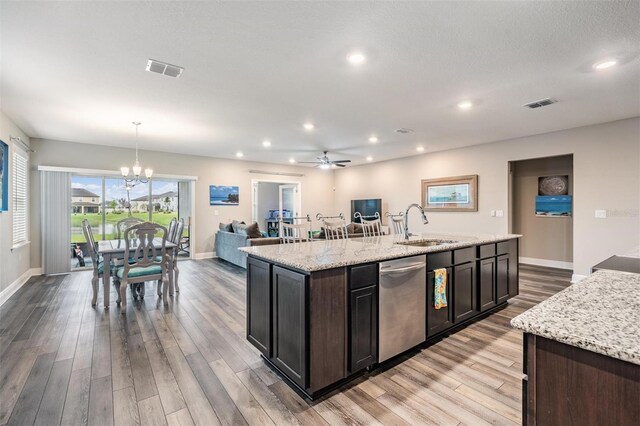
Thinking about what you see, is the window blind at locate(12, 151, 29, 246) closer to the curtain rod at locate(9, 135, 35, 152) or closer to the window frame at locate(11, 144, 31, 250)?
the window frame at locate(11, 144, 31, 250)

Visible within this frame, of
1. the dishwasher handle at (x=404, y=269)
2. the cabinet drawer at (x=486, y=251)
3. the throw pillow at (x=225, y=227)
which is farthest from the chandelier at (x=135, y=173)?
the cabinet drawer at (x=486, y=251)

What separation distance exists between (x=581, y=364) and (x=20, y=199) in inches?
284

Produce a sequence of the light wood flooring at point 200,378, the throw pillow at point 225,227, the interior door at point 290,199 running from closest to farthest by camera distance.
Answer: the light wood flooring at point 200,378 < the throw pillow at point 225,227 < the interior door at point 290,199

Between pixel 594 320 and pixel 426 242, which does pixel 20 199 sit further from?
pixel 594 320

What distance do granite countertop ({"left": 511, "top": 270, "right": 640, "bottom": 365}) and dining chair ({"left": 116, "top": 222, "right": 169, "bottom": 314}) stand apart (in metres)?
3.85

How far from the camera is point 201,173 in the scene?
762cm

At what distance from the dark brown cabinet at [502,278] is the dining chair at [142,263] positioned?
162 inches

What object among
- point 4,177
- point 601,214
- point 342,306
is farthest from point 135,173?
point 601,214

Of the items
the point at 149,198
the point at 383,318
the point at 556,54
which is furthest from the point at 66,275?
the point at 556,54

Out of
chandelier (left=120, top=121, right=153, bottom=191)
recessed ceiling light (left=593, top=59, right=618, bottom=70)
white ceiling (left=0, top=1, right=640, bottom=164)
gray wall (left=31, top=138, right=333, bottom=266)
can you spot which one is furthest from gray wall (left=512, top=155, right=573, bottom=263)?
chandelier (left=120, top=121, right=153, bottom=191)

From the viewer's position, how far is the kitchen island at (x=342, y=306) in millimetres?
1973

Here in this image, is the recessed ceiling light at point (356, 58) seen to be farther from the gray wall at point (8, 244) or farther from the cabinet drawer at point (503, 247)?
the gray wall at point (8, 244)

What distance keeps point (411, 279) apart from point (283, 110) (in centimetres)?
Result: 287

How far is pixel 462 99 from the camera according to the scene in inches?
147
